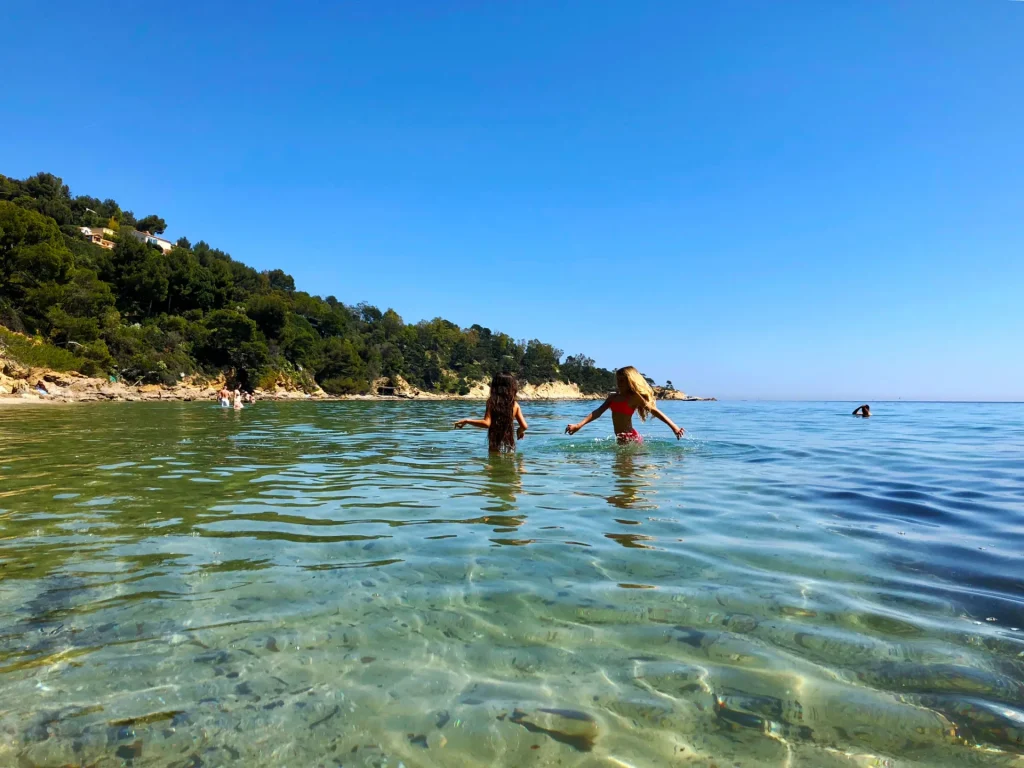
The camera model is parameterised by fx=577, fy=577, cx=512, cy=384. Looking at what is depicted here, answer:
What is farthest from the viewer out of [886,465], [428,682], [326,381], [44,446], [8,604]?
[326,381]

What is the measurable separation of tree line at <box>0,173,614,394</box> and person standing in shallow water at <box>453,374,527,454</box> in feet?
86.9

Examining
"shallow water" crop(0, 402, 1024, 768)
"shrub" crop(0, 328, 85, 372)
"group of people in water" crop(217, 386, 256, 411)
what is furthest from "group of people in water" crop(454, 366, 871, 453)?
"shrub" crop(0, 328, 85, 372)

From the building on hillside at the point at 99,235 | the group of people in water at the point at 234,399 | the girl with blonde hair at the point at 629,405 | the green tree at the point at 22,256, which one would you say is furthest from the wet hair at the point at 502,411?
the building on hillside at the point at 99,235

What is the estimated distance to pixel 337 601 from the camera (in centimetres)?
347

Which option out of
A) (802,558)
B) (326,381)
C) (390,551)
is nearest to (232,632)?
(390,551)

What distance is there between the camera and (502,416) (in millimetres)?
10531

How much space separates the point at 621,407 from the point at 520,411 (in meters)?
2.17

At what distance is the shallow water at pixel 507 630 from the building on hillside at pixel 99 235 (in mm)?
84562

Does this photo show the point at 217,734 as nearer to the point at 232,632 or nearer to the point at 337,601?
the point at 232,632

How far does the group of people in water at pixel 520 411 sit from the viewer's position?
1023cm

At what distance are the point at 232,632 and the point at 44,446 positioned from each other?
11465 mm

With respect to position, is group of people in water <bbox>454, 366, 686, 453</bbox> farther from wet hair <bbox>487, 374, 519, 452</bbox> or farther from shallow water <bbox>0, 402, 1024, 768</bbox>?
shallow water <bbox>0, 402, 1024, 768</bbox>

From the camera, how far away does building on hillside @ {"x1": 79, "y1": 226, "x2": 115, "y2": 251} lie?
76625mm

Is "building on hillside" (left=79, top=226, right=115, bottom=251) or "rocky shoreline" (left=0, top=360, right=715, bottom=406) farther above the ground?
"building on hillside" (left=79, top=226, right=115, bottom=251)
